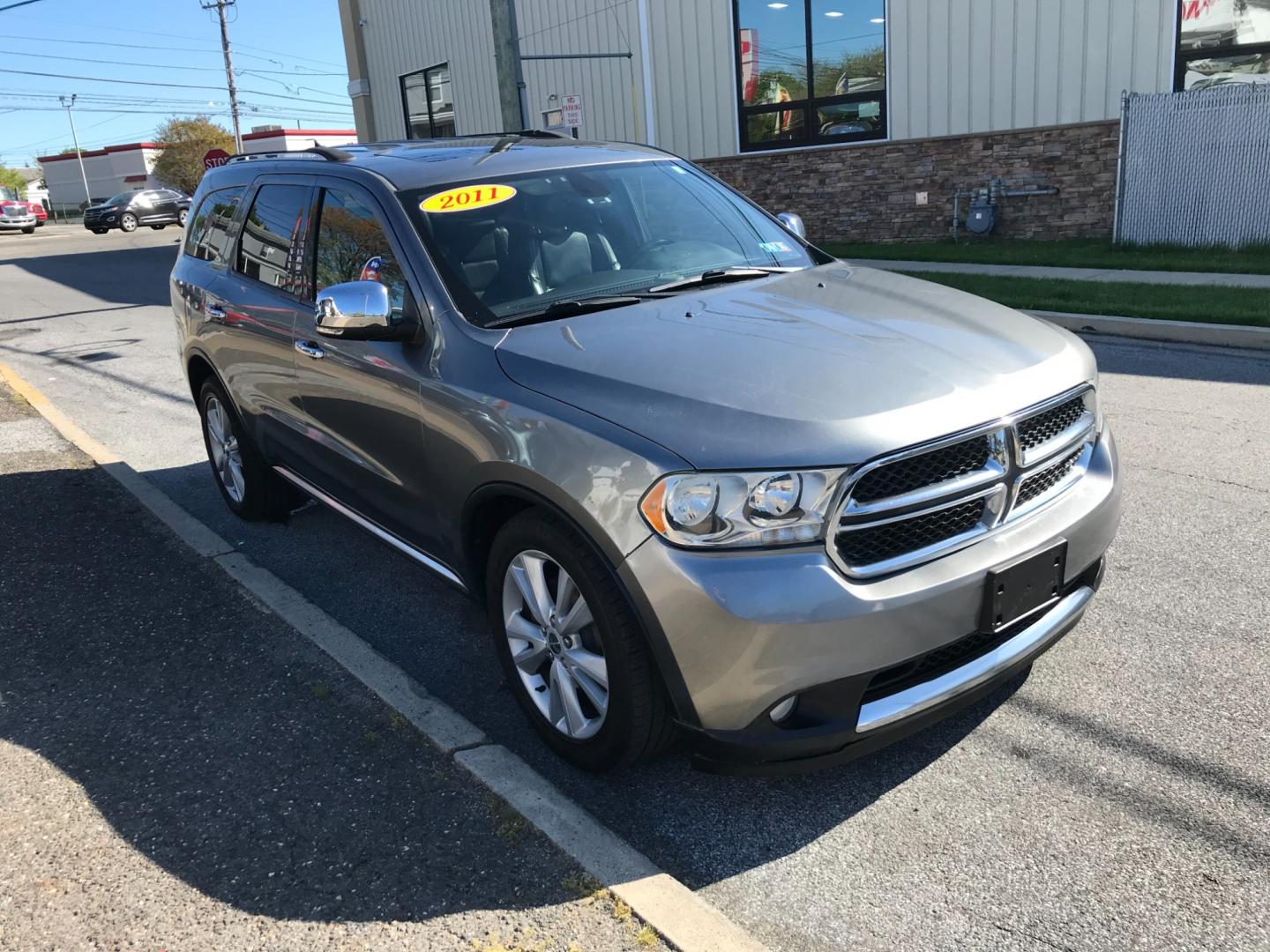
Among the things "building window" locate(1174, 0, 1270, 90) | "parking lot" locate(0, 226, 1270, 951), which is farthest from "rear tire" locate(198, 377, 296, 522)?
"building window" locate(1174, 0, 1270, 90)

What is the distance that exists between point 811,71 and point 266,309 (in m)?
15.2

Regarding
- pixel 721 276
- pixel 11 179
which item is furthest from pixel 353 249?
pixel 11 179

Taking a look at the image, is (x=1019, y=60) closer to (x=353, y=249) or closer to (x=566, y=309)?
(x=353, y=249)

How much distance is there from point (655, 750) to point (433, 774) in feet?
2.34

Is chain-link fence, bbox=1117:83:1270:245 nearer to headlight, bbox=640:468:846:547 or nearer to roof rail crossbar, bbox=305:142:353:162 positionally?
roof rail crossbar, bbox=305:142:353:162

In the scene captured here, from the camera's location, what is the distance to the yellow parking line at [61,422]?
280 inches

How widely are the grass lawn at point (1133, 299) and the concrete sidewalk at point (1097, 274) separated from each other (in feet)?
1.28

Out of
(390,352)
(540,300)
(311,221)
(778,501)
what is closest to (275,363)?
(311,221)

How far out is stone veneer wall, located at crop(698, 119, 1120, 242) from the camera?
14.9 m

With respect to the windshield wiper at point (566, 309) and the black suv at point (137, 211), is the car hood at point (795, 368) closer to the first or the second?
the windshield wiper at point (566, 309)

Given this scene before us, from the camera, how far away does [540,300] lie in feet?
11.9

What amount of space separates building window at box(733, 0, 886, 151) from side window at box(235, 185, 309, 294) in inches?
546

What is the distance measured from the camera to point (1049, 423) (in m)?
3.06

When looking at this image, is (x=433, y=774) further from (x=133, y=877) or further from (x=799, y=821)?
(x=799, y=821)
